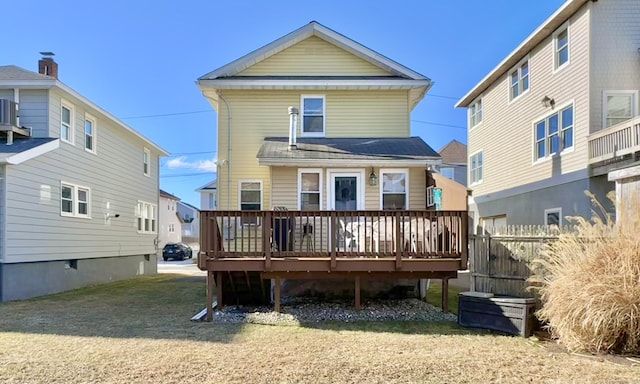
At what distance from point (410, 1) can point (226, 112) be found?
11015mm

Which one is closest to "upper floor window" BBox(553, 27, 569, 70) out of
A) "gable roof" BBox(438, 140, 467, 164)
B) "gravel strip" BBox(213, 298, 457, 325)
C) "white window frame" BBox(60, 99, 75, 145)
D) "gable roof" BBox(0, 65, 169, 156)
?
"gravel strip" BBox(213, 298, 457, 325)

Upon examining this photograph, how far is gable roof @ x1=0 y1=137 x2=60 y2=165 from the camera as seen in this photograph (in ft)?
34.6

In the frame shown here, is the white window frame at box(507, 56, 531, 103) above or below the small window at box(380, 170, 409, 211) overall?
above

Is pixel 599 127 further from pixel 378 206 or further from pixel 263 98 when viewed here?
pixel 263 98

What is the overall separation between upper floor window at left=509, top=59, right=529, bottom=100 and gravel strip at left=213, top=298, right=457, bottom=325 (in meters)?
10.6

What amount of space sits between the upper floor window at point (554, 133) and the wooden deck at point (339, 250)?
7.61 metres

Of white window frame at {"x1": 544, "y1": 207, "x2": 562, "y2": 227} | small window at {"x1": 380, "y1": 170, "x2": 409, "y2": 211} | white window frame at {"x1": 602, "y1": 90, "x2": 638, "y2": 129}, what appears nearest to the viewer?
small window at {"x1": 380, "y1": 170, "x2": 409, "y2": 211}

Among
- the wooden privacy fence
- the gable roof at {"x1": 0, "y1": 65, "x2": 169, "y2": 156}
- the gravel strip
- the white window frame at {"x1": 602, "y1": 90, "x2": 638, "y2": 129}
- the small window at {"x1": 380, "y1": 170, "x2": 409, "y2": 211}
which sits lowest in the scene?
the gravel strip

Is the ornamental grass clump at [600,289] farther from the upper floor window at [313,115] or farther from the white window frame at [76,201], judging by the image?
the white window frame at [76,201]

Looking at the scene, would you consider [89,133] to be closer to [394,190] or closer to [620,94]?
[394,190]

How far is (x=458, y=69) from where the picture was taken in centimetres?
3403

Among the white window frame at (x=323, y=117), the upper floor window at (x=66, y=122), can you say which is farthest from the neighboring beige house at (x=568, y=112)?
the upper floor window at (x=66, y=122)

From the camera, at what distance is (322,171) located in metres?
11.1

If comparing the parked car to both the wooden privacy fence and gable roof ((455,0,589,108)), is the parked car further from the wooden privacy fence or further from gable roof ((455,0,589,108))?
the wooden privacy fence
